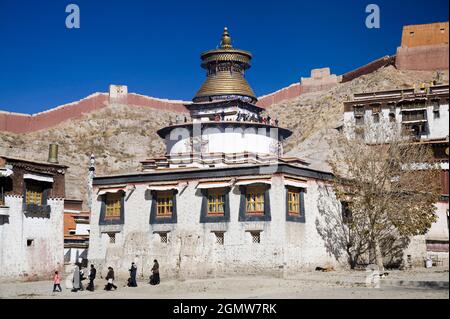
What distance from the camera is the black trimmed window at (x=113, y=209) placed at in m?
37.1

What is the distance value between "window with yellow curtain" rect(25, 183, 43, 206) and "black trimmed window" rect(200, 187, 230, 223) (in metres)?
10.4

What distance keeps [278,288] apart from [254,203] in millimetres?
6607

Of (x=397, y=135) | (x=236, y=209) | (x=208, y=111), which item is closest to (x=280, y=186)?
(x=236, y=209)

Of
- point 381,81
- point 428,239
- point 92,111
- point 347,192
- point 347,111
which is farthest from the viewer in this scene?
point 92,111

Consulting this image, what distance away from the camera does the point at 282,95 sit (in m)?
107

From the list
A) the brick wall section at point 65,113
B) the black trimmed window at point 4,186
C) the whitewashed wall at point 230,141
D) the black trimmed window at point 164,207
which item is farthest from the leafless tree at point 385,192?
the brick wall section at point 65,113

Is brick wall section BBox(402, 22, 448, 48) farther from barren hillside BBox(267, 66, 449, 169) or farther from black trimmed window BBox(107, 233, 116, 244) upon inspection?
black trimmed window BBox(107, 233, 116, 244)

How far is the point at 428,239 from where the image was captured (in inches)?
1598

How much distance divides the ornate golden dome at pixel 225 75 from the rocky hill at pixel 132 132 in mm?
24017

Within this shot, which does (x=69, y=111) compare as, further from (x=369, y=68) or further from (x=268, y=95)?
(x=369, y=68)

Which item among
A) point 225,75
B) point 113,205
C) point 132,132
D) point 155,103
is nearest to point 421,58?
point 225,75

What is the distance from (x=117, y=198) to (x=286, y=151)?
45233 millimetres

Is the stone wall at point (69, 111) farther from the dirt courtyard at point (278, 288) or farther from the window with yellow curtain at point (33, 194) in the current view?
the dirt courtyard at point (278, 288)

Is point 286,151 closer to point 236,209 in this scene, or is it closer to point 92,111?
point 92,111
